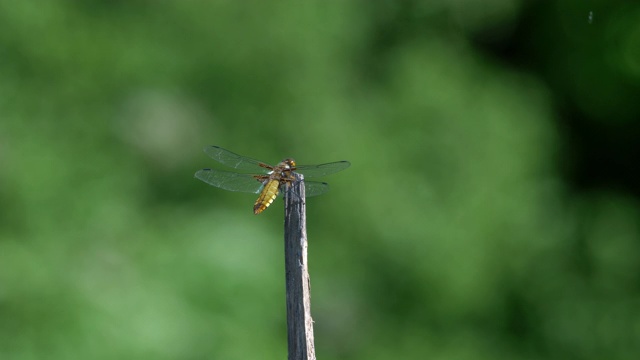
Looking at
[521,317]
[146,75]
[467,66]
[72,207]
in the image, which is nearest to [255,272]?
[72,207]

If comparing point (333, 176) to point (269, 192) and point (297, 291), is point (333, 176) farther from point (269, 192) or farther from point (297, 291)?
point (297, 291)

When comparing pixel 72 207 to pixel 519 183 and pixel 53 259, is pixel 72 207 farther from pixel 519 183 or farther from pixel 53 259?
pixel 519 183

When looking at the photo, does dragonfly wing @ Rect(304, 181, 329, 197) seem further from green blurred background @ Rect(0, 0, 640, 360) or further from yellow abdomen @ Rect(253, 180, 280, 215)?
green blurred background @ Rect(0, 0, 640, 360)

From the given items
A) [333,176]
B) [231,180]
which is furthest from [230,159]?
[333,176]

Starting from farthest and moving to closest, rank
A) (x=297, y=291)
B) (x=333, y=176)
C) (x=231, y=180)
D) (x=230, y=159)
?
(x=333, y=176) < (x=230, y=159) < (x=231, y=180) < (x=297, y=291)

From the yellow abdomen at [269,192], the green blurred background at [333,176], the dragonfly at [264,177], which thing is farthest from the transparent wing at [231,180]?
the green blurred background at [333,176]

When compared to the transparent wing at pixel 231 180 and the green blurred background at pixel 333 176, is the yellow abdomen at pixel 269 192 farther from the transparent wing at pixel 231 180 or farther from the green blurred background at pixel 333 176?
the green blurred background at pixel 333 176
